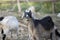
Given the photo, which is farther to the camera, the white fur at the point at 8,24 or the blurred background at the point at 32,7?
the blurred background at the point at 32,7

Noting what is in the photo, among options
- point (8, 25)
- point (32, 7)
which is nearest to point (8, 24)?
point (8, 25)

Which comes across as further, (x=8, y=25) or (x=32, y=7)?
(x=32, y=7)

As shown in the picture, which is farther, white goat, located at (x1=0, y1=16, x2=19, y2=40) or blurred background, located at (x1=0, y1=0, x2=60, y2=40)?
blurred background, located at (x1=0, y1=0, x2=60, y2=40)

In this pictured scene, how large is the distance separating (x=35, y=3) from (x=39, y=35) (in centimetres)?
821

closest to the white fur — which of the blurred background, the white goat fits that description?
the white goat

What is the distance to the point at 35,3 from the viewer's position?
14586 millimetres

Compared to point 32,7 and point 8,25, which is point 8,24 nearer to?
point 8,25

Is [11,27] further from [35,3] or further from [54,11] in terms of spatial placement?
[35,3]

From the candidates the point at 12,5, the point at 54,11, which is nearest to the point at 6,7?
the point at 12,5

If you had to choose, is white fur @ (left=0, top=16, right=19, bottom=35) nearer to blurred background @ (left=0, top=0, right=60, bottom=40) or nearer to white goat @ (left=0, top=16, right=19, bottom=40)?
white goat @ (left=0, top=16, right=19, bottom=40)

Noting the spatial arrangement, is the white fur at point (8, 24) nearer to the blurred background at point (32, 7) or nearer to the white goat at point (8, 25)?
Answer: the white goat at point (8, 25)

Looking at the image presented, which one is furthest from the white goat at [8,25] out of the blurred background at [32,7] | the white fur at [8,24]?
the blurred background at [32,7]

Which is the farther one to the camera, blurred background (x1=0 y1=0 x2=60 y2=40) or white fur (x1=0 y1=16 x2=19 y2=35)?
blurred background (x1=0 y1=0 x2=60 y2=40)

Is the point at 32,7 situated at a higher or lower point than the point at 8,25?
higher
